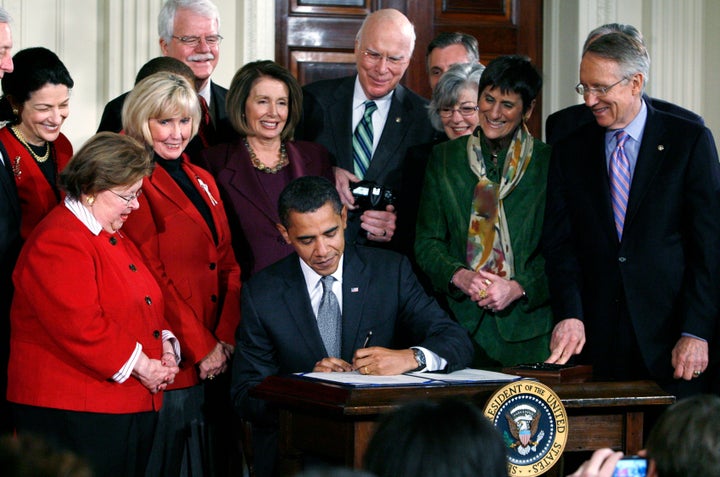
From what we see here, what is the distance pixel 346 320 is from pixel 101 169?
876mm

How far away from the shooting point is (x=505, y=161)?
13.4 feet

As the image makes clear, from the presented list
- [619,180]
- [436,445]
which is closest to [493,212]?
[619,180]

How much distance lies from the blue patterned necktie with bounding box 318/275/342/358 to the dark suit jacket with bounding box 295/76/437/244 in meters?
0.89

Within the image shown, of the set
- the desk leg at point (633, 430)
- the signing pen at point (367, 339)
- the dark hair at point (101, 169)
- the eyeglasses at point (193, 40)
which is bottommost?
the desk leg at point (633, 430)

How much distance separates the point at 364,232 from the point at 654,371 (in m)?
1.26

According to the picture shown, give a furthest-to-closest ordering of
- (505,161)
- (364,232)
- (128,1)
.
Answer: (128,1) < (364,232) < (505,161)

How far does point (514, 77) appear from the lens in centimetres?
406

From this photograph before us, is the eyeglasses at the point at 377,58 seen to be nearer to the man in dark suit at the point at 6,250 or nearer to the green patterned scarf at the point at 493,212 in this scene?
the green patterned scarf at the point at 493,212

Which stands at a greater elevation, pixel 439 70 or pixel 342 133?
pixel 439 70

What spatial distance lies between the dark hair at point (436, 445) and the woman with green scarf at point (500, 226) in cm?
212

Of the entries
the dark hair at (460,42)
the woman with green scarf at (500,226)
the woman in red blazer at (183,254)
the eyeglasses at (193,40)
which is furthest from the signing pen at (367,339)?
the dark hair at (460,42)

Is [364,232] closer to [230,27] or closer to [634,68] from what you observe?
[634,68]

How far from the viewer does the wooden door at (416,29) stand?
6.47 m

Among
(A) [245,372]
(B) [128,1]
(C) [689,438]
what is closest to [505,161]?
(A) [245,372]
